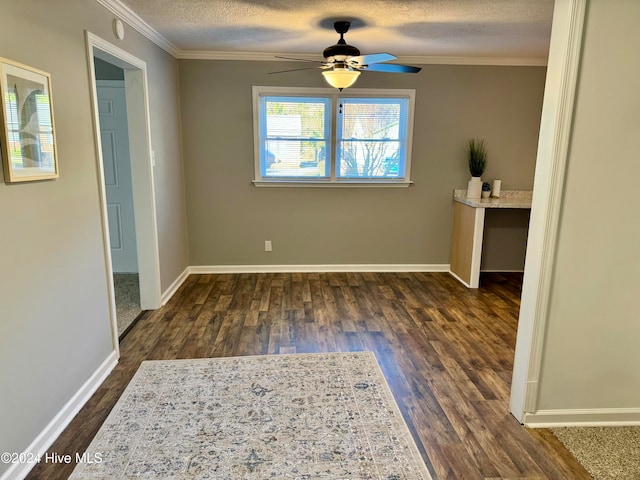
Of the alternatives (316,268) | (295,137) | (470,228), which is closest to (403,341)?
(470,228)

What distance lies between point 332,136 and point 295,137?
42 cm

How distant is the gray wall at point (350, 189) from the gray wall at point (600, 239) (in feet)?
9.17

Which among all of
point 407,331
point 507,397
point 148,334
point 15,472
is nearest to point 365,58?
point 407,331

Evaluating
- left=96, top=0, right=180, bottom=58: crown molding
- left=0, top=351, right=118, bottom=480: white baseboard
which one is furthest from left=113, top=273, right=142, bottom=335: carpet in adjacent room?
left=96, top=0, right=180, bottom=58: crown molding

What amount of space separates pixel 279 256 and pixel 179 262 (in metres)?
1.14

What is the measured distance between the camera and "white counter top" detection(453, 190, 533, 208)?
13.6 feet

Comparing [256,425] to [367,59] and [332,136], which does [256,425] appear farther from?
[332,136]

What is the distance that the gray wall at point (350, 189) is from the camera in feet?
14.6

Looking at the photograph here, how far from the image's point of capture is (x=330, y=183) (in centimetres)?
465

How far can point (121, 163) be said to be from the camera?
454cm

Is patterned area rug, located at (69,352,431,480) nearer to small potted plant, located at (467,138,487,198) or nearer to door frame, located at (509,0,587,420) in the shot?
door frame, located at (509,0,587,420)

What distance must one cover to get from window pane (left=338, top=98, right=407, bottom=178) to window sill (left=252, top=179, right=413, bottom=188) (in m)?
0.09

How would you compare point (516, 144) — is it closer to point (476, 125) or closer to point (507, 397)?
point (476, 125)

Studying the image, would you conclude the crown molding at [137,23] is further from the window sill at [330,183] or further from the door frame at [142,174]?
the window sill at [330,183]
